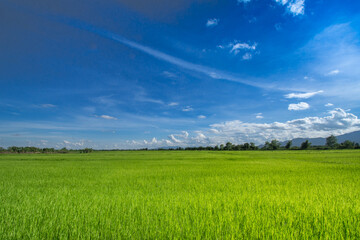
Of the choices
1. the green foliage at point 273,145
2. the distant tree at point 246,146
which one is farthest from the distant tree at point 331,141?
the distant tree at point 246,146

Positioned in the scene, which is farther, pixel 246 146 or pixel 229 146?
pixel 229 146

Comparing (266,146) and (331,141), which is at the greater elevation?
(331,141)

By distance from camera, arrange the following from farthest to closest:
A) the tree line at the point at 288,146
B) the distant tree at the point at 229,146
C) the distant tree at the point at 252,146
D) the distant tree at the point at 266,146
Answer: the distant tree at the point at 229,146 < the distant tree at the point at 266,146 < the distant tree at the point at 252,146 < the tree line at the point at 288,146

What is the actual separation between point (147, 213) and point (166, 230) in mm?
843

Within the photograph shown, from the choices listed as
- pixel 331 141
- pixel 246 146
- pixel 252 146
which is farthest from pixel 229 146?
pixel 331 141

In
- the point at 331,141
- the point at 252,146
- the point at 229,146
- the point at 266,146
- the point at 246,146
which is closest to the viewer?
the point at 331,141

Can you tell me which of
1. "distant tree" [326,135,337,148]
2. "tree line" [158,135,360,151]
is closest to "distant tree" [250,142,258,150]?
"tree line" [158,135,360,151]

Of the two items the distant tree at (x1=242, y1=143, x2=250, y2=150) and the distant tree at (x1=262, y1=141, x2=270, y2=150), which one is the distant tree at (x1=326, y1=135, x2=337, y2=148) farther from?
the distant tree at (x1=242, y1=143, x2=250, y2=150)

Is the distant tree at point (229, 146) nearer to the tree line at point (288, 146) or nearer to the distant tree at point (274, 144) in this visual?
the tree line at point (288, 146)

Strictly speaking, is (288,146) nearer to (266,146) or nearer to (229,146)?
(266,146)

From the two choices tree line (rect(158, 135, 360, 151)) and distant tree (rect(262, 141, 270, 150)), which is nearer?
tree line (rect(158, 135, 360, 151))

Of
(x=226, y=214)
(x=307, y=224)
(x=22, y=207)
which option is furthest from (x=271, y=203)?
(x=22, y=207)

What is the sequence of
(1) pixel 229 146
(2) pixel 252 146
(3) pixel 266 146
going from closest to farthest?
(2) pixel 252 146
(3) pixel 266 146
(1) pixel 229 146

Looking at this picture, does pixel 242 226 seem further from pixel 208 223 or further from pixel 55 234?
pixel 55 234
